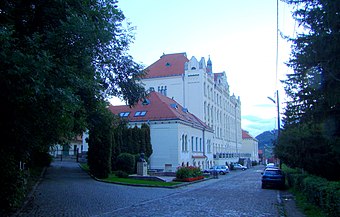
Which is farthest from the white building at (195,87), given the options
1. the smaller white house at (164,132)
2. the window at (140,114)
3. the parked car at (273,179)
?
the parked car at (273,179)

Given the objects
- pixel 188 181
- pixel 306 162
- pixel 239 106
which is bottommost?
pixel 188 181

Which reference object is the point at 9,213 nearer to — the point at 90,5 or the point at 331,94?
the point at 90,5

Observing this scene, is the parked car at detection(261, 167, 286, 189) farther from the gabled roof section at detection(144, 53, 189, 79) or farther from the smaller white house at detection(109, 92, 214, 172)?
the gabled roof section at detection(144, 53, 189, 79)

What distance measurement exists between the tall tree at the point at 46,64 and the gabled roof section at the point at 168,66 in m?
53.4

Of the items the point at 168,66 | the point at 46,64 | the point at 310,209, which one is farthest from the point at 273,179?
the point at 168,66

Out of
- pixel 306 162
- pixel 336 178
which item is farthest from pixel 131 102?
pixel 336 178

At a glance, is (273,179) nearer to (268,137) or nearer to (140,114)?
(140,114)

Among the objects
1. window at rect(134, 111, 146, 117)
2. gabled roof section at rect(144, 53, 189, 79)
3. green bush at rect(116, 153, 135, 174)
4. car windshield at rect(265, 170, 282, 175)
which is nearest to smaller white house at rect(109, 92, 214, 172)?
window at rect(134, 111, 146, 117)

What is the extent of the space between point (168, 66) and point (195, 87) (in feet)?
25.6

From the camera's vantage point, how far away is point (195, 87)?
6631cm

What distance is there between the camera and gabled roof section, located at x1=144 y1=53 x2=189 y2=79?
225ft

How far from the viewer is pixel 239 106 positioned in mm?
110688

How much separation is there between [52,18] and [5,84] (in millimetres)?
3164

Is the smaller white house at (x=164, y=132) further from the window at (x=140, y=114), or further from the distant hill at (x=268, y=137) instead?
the distant hill at (x=268, y=137)
